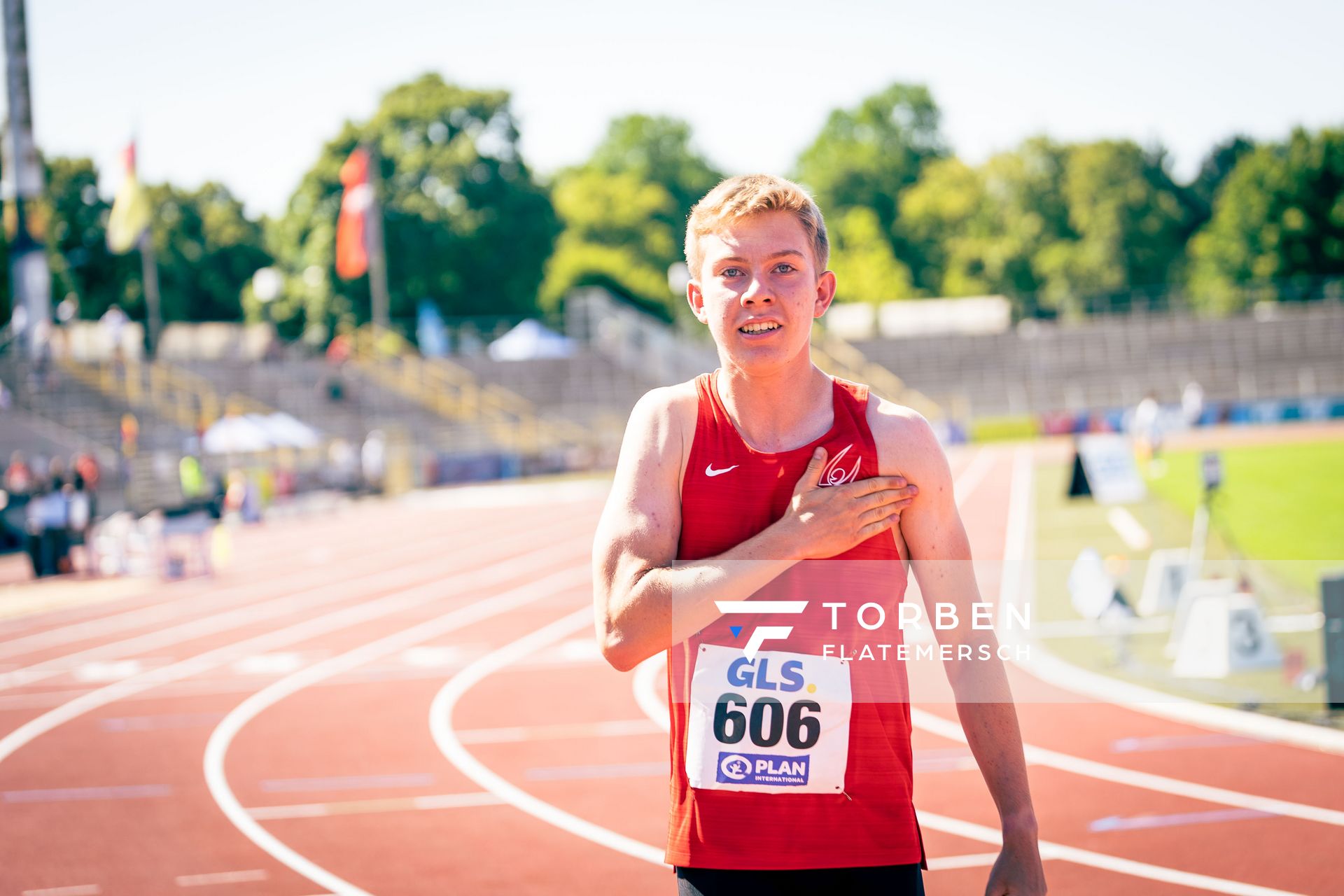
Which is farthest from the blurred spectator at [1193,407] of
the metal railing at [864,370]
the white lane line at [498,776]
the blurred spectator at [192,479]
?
the white lane line at [498,776]

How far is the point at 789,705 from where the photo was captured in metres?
2.26

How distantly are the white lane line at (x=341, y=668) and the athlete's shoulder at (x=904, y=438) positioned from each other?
13.9 ft

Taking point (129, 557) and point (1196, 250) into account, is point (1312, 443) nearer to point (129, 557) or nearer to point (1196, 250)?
point (129, 557)

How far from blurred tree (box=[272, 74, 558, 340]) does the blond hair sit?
51824mm

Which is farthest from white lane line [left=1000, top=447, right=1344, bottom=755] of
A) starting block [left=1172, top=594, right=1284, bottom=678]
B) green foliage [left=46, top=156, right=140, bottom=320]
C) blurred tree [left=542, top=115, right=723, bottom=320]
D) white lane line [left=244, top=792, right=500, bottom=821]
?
green foliage [left=46, top=156, right=140, bottom=320]

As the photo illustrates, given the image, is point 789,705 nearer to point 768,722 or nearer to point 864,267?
point 768,722

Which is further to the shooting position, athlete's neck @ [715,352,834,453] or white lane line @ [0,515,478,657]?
white lane line @ [0,515,478,657]

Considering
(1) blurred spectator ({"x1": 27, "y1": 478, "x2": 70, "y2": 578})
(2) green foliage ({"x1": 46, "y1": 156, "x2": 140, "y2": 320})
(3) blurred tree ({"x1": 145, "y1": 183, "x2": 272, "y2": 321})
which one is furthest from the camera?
(3) blurred tree ({"x1": 145, "y1": 183, "x2": 272, "y2": 321})

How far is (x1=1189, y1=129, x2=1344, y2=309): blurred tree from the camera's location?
219 ft

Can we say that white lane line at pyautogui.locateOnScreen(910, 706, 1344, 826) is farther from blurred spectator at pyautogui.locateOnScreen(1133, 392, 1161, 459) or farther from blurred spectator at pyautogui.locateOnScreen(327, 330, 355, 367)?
blurred spectator at pyautogui.locateOnScreen(327, 330, 355, 367)

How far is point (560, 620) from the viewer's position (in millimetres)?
13211

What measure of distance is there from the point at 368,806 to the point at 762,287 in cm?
560

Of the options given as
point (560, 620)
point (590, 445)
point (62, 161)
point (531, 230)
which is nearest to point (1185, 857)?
point (560, 620)

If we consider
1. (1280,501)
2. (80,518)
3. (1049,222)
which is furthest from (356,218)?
(1049,222)
